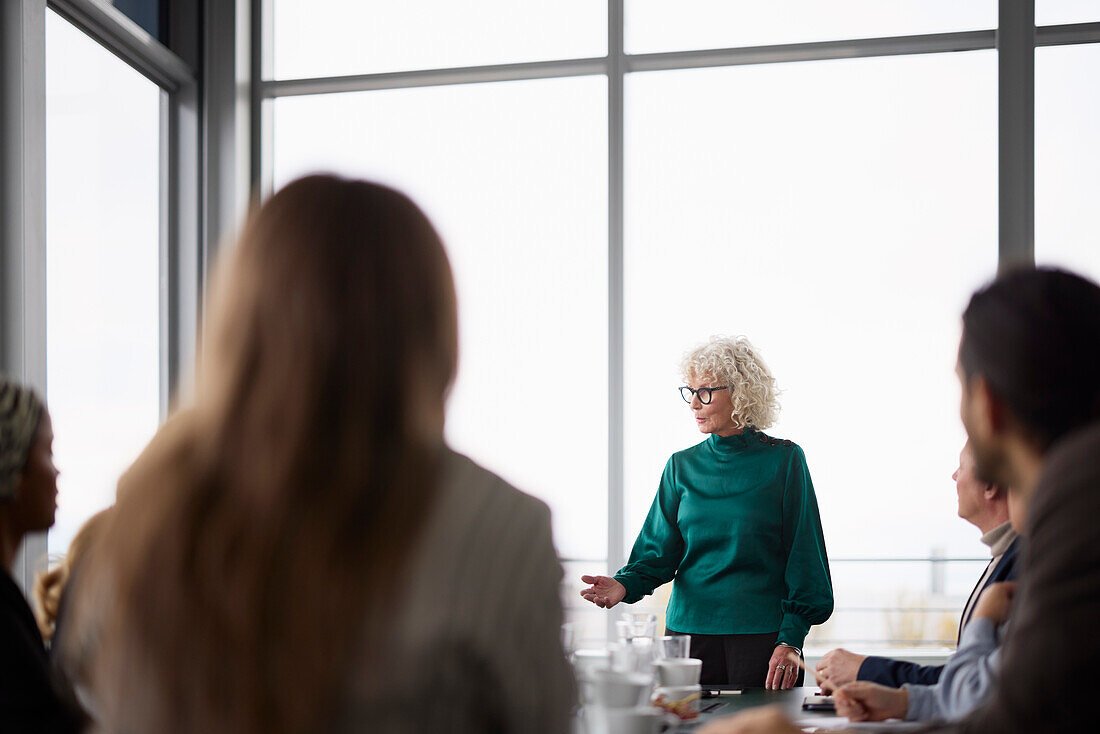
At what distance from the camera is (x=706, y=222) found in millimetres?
4125

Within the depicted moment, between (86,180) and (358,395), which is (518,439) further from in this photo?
(358,395)

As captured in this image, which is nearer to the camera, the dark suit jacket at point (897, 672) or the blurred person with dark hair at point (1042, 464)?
the blurred person with dark hair at point (1042, 464)

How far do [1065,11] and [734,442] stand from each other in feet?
7.73

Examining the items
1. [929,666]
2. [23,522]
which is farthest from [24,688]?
[929,666]

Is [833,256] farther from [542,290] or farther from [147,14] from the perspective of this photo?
[147,14]

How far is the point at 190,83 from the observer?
14.3ft

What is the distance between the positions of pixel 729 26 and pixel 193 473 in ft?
12.6

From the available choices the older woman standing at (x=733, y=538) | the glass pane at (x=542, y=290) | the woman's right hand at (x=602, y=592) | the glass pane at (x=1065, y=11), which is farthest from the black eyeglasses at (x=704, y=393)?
the glass pane at (x=1065, y=11)

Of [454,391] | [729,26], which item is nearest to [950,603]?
[729,26]

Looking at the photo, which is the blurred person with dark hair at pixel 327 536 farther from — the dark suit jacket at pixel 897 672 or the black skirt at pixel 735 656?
the black skirt at pixel 735 656

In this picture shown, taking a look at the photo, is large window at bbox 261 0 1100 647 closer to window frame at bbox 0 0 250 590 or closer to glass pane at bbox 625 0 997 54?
glass pane at bbox 625 0 997 54

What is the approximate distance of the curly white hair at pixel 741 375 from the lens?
10.2ft

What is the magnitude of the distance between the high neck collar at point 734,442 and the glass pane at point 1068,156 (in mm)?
1628

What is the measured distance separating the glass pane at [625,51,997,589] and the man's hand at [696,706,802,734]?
292 centimetres
